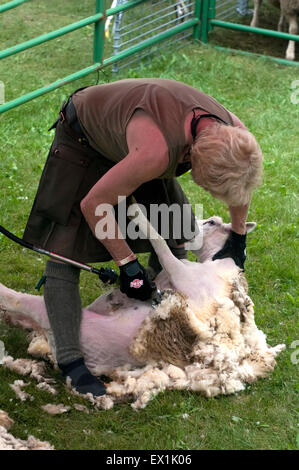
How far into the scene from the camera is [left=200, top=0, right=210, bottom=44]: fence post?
8789mm

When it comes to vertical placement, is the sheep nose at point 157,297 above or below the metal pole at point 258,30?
above

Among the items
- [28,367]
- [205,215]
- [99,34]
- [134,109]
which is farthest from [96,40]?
[28,367]

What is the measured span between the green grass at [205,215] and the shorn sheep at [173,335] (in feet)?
0.27

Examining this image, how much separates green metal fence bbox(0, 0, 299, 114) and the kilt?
9.05 ft

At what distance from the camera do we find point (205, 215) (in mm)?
5367

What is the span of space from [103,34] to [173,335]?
4.54 meters

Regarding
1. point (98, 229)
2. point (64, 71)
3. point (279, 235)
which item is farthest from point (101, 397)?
point (64, 71)

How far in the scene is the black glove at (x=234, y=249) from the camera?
150 inches

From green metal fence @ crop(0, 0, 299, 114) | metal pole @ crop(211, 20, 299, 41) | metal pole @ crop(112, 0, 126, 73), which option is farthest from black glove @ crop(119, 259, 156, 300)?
metal pole @ crop(211, 20, 299, 41)

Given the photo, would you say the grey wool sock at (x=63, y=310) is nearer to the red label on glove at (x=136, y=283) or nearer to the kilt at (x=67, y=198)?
the kilt at (x=67, y=198)

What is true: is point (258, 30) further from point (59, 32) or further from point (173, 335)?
point (173, 335)

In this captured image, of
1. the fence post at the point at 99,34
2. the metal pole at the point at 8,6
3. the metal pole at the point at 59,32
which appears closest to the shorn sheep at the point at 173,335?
the metal pole at the point at 8,6

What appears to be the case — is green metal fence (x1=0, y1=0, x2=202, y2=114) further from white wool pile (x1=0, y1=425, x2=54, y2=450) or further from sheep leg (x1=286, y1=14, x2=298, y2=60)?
white wool pile (x1=0, y1=425, x2=54, y2=450)

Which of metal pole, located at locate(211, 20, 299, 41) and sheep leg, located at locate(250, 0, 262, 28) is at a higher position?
metal pole, located at locate(211, 20, 299, 41)
